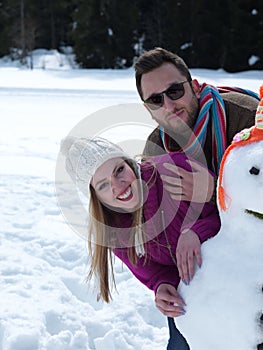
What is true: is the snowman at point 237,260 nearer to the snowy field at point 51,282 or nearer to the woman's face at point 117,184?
the woman's face at point 117,184

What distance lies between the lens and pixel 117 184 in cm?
164

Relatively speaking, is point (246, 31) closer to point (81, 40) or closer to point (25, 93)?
point (81, 40)

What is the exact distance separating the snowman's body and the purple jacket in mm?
259

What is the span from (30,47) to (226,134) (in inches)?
864

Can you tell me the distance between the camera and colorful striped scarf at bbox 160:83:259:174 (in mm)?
1815

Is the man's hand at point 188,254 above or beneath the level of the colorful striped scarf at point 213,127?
beneath

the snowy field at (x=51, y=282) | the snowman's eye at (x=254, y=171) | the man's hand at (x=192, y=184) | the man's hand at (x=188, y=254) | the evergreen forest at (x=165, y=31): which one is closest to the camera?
the snowman's eye at (x=254, y=171)

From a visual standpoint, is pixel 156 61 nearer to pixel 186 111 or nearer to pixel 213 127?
pixel 186 111

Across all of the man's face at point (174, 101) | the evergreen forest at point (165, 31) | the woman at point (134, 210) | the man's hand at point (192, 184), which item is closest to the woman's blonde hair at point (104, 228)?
the woman at point (134, 210)

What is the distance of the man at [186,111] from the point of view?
1853mm

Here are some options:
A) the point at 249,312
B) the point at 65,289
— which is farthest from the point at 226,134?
the point at 65,289

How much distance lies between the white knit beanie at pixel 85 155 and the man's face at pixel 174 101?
38 cm

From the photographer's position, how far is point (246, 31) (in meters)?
18.5

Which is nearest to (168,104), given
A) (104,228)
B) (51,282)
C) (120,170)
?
(120,170)
